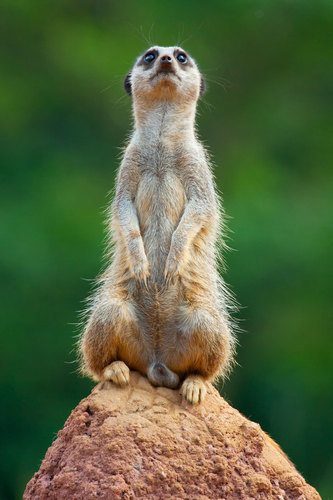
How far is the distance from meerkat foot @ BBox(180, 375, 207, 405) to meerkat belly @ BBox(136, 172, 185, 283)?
862 millimetres

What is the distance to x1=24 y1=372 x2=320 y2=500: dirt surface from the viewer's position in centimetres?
420

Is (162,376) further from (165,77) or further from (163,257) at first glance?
(165,77)

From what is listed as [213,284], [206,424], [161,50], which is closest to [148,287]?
[213,284]

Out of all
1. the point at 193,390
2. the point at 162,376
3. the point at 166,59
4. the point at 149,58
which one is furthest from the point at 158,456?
the point at 149,58

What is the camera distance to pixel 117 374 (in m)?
4.74

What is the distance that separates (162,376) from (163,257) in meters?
0.80

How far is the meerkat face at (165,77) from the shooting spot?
5.59 m

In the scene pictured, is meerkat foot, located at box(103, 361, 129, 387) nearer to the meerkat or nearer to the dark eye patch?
the meerkat

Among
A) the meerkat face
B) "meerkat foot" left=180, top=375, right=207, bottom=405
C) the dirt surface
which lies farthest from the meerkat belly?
the dirt surface

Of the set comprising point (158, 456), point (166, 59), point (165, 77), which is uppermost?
point (166, 59)

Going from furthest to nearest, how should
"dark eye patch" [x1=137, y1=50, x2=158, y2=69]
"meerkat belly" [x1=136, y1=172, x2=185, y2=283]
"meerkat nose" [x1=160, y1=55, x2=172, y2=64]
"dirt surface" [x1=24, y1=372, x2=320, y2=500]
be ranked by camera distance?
"dark eye patch" [x1=137, y1=50, x2=158, y2=69] < "meerkat nose" [x1=160, y1=55, x2=172, y2=64] < "meerkat belly" [x1=136, y1=172, x2=185, y2=283] < "dirt surface" [x1=24, y1=372, x2=320, y2=500]

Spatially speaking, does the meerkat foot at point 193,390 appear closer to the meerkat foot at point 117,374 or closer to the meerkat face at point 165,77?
the meerkat foot at point 117,374

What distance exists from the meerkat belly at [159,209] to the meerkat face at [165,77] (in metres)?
0.60

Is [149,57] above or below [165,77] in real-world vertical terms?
above
